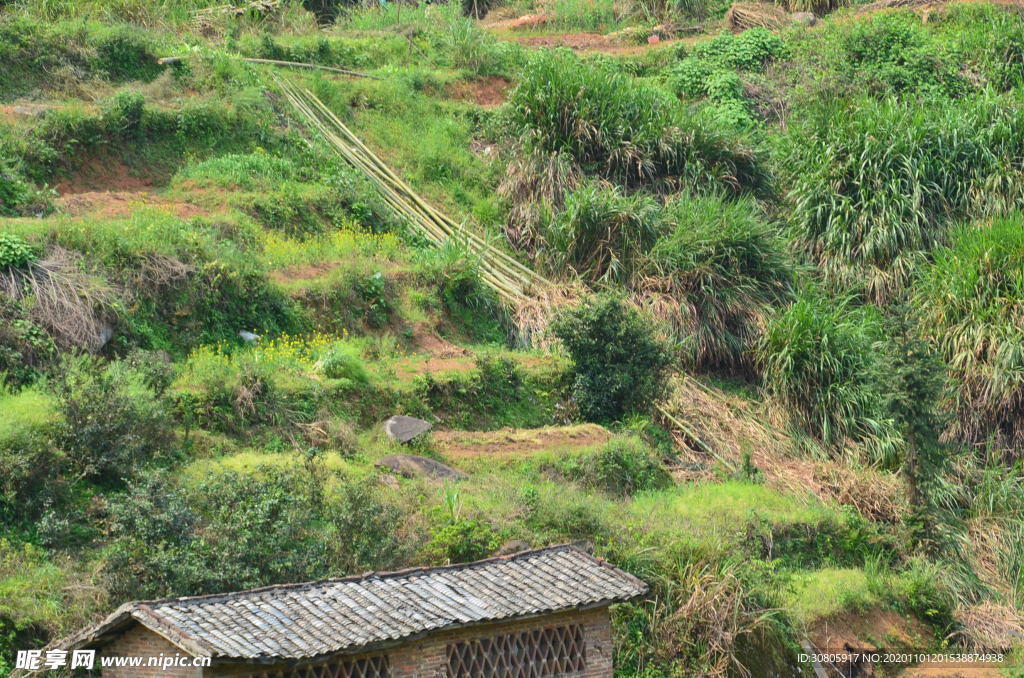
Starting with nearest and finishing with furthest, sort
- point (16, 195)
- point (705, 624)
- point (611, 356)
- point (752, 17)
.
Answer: point (705, 624) → point (611, 356) → point (16, 195) → point (752, 17)

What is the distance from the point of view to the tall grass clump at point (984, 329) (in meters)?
24.1

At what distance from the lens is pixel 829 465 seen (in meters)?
22.6

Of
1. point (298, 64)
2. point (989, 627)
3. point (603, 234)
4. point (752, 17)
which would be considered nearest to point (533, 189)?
point (603, 234)

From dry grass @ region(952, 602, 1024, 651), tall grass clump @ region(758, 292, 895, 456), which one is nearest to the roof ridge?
dry grass @ region(952, 602, 1024, 651)

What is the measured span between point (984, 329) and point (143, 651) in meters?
16.6

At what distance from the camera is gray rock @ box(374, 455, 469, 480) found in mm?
18891

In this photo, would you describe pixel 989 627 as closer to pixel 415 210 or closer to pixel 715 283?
pixel 715 283

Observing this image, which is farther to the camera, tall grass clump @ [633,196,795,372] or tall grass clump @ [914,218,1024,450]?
tall grass clump @ [633,196,795,372]

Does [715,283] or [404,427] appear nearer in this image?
[404,427]

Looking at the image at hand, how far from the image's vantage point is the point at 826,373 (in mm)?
23656

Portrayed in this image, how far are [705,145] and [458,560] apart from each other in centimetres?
1431

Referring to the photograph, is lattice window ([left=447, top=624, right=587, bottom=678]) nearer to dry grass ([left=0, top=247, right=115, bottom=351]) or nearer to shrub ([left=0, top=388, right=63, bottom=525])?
shrub ([left=0, top=388, right=63, bottom=525])

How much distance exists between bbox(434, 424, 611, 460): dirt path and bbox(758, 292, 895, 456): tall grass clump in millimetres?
4044

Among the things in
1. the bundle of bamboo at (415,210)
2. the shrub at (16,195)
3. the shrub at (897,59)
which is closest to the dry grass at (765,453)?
the bundle of bamboo at (415,210)
